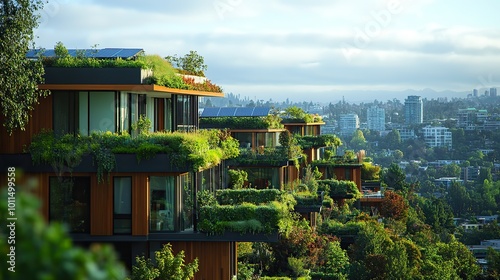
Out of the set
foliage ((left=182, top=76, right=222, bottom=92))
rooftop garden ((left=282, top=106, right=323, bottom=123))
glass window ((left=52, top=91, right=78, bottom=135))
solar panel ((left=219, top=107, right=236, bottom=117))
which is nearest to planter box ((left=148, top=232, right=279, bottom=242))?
glass window ((left=52, top=91, right=78, bottom=135))

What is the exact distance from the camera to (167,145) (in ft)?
77.0

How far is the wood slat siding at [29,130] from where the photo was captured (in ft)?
76.5

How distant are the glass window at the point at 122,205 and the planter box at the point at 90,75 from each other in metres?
2.75

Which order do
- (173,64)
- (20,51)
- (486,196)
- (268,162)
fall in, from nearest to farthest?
(20,51), (173,64), (268,162), (486,196)

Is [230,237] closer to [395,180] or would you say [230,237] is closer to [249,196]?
[249,196]

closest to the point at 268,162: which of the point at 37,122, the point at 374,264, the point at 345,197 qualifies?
the point at 374,264

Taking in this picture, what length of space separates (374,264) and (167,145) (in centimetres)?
2149

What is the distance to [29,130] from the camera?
23.4 metres

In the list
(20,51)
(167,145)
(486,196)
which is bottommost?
(486,196)

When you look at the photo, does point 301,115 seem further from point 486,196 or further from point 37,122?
point 486,196

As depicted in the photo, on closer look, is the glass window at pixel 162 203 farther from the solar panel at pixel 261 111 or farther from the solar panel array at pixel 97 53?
the solar panel at pixel 261 111

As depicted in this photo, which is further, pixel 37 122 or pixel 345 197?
pixel 345 197

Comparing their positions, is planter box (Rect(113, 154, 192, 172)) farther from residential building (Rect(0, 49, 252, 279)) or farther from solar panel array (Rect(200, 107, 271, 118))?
solar panel array (Rect(200, 107, 271, 118))

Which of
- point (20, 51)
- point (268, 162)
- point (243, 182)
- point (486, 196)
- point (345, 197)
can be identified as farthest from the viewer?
point (486, 196)
